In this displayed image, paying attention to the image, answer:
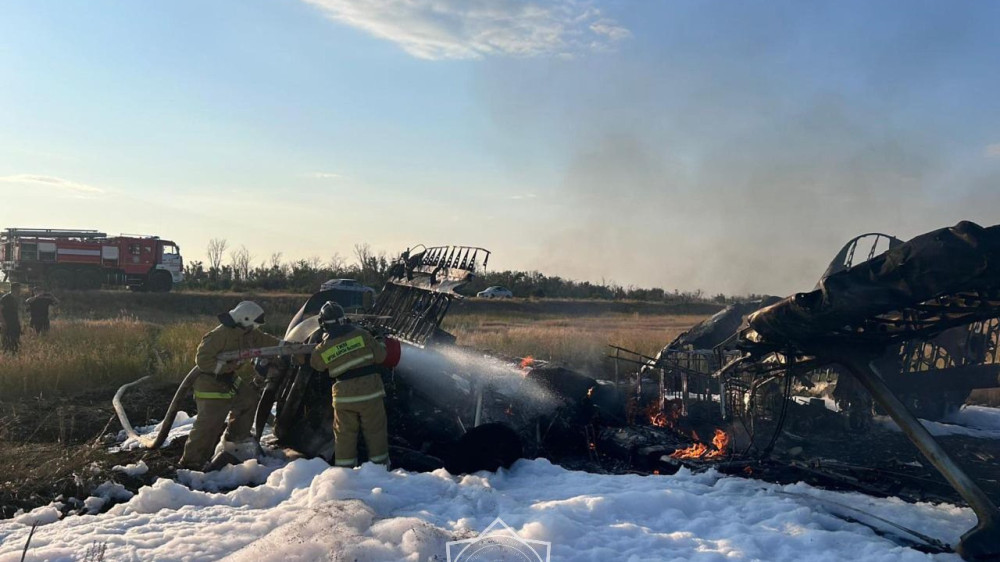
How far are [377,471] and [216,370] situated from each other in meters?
2.33

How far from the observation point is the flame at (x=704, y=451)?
874cm

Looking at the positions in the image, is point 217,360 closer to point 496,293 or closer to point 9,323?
point 9,323

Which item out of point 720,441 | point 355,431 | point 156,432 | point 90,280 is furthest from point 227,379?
point 90,280

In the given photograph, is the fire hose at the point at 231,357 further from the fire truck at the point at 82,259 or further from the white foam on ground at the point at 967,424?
the fire truck at the point at 82,259

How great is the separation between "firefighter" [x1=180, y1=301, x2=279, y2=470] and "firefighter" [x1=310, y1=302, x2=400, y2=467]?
1.07 m

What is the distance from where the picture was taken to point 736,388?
1080 centimetres

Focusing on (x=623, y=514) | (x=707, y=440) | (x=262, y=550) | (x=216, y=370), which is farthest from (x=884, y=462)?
(x=216, y=370)

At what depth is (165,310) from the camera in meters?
30.2

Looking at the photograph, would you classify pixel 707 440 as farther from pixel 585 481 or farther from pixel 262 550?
pixel 262 550

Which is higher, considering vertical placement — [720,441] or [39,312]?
[39,312]

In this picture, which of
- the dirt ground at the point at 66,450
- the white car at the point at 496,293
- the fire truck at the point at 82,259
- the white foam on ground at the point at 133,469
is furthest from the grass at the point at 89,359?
the white car at the point at 496,293

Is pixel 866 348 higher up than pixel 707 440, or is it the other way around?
pixel 866 348

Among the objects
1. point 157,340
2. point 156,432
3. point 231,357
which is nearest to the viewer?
point 231,357

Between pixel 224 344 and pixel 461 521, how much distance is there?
3.78 meters
